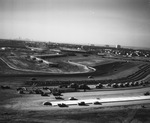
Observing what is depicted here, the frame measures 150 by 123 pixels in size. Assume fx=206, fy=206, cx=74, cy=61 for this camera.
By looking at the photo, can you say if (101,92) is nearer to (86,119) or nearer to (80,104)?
(80,104)

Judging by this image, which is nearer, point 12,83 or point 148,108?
point 148,108

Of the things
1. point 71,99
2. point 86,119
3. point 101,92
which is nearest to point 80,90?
point 101,92

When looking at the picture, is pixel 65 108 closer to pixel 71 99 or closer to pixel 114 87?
pixel 71 99

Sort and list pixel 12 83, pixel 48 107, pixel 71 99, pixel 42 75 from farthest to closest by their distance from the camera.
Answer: pixel 42 75, pixel 12 83, pixel 71 99, pixel 48 107

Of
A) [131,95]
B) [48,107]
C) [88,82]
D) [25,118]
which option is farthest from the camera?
[88,82]

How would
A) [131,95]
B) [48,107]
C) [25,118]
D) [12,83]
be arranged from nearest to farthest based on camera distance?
[25,118]
[48,107]
[131,95]
[12,83]

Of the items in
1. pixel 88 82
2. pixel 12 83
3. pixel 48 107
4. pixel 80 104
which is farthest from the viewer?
pixel 88 82

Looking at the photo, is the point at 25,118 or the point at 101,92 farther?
the point at 101,92

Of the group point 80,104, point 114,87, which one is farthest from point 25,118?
point 114,87
